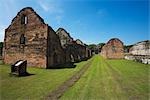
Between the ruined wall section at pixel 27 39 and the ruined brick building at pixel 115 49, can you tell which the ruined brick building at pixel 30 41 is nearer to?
the ruined wall section at pixel 27 39

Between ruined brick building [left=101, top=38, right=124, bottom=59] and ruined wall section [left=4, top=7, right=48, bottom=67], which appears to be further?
ruined brick building [left=101, top=38, right=124, bottom=59]

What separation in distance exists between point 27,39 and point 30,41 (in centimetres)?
73

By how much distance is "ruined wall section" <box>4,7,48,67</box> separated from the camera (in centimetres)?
2047

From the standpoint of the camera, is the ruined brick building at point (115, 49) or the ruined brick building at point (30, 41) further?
the ruined brick building at point (115, 49)

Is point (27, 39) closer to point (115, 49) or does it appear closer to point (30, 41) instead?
point (30, 41)

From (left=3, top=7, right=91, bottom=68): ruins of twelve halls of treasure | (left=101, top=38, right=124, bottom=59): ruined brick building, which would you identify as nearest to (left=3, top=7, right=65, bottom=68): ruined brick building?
(left=3, top=7, right=91, bottom=68): ruins of twelve halls of treasure

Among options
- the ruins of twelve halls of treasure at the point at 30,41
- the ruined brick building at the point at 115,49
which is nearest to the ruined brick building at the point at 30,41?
the ruins of twelve halls of treasure at the point at 30,41

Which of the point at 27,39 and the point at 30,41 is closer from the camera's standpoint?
the point at 30,41

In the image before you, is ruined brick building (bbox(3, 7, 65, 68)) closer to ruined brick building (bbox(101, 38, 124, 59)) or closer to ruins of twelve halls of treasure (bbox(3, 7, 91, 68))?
ruins of twelve halls of treasure (bbox(3, 7, 91, 68))

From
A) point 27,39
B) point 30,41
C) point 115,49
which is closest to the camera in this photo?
point 30,41

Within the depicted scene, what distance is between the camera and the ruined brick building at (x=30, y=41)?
2036 centimetres

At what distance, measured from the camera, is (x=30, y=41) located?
844 inches

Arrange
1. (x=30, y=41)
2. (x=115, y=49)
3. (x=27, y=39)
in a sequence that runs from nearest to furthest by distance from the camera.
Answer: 1. (x=30, y=41)
2. (x=27, y=39)
3. (x=115, y=49)

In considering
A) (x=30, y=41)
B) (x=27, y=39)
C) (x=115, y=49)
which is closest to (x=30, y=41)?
(x=30, y=41)
